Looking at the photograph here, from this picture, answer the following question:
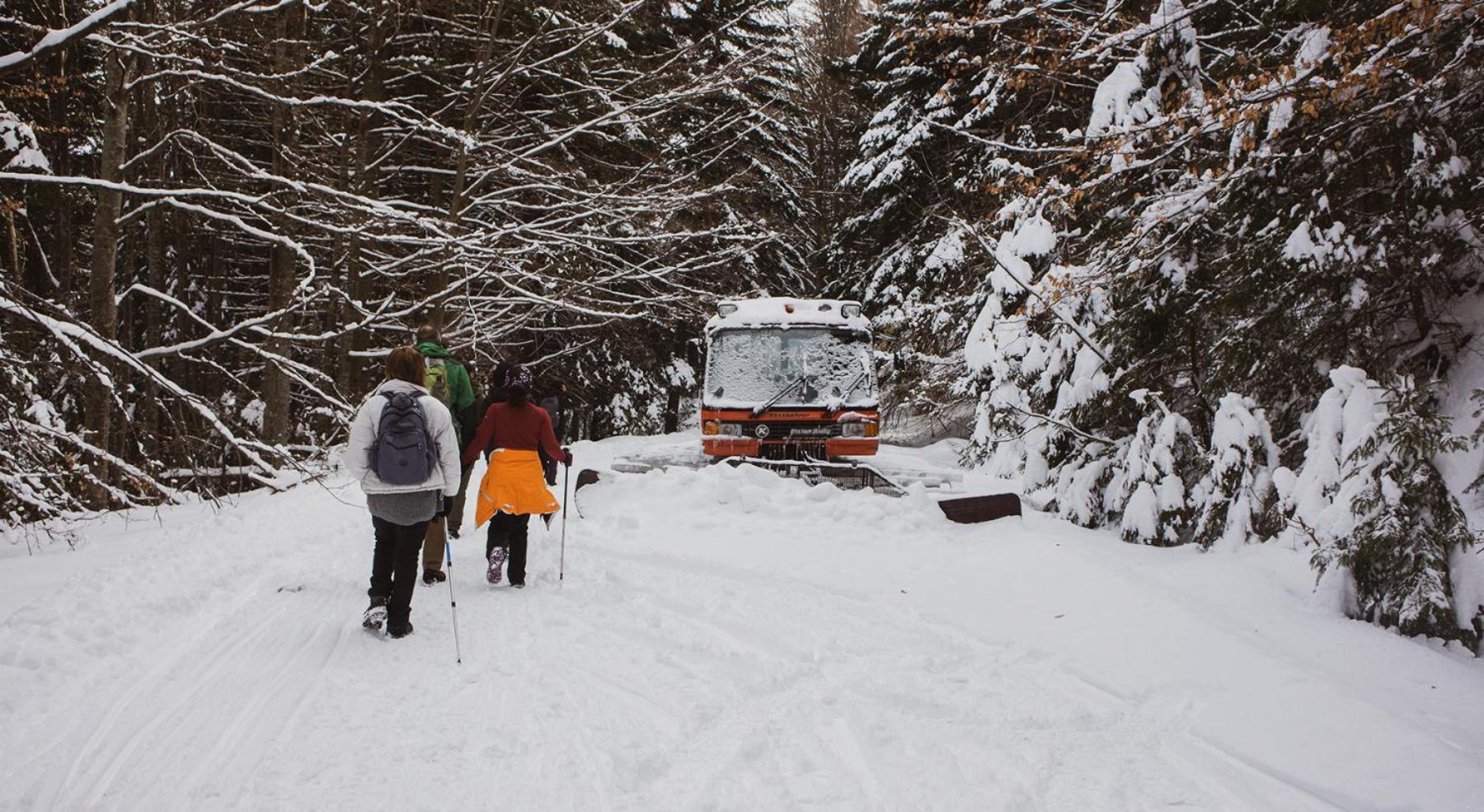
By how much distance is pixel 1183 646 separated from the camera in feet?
15.9

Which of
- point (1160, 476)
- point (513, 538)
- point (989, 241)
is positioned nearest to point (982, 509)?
point (1160, 476)

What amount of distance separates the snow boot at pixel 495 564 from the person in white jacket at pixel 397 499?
3.25 feet

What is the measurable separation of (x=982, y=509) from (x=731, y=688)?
16.2 ft

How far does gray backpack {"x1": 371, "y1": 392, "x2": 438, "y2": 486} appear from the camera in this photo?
199 inches

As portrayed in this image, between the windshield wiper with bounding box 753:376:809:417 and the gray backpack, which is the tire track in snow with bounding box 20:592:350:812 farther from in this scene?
the windshield wiper with bounding box 753:376:809:417

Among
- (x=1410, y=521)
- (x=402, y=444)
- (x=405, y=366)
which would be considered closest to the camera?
(x=1410, y=521)

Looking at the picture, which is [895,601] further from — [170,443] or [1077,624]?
[170,443]

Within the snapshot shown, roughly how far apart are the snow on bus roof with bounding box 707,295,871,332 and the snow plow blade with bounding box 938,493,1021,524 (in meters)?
4.05

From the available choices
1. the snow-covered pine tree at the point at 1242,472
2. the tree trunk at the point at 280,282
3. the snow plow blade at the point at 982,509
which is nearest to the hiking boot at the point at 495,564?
the snow plow blade at the point at 982,509

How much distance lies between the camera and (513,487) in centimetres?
637

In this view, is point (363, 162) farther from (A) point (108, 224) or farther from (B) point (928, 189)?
(B) point (928, 189)

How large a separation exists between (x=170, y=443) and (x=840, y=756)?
7083mm

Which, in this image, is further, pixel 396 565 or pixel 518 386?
pixel 518 386

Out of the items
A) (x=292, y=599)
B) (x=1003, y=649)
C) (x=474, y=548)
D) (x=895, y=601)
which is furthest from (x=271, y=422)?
(x=1003, y=649)
